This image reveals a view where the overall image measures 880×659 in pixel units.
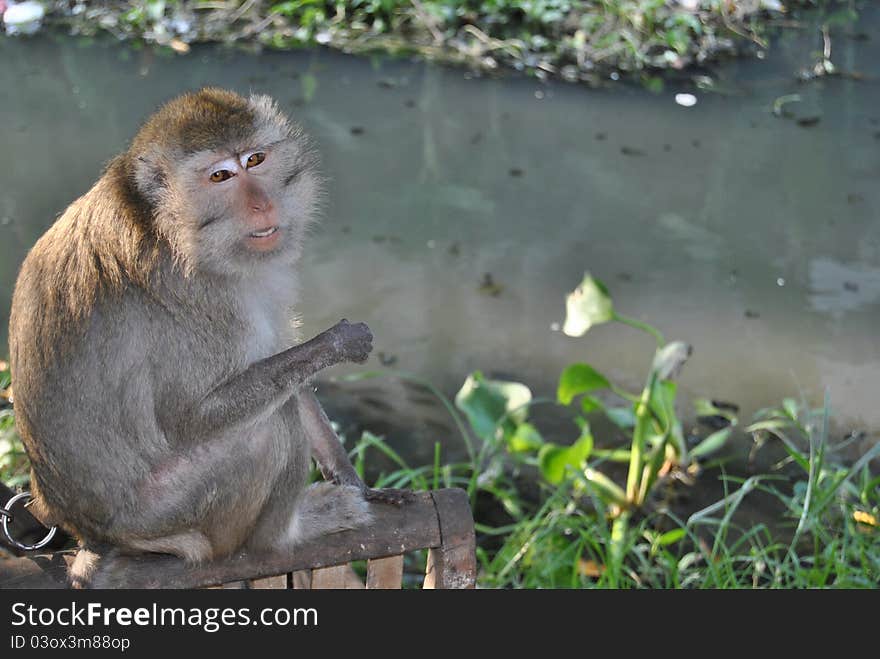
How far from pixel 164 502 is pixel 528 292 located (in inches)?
113

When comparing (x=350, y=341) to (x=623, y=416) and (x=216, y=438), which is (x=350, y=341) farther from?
(x=623, y=416)

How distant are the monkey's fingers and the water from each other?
4.84 ft

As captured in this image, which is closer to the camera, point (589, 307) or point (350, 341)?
point (350, 341)

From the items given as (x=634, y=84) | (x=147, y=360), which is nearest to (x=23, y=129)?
(x=634, y=84)

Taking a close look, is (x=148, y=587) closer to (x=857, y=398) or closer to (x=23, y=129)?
(x=857, y=398)

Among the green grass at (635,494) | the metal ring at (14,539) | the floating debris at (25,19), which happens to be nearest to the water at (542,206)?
the floating debris at (25,19)

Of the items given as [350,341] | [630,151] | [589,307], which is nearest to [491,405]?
[589,307]

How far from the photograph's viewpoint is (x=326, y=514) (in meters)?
2.50

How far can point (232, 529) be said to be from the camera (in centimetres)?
234

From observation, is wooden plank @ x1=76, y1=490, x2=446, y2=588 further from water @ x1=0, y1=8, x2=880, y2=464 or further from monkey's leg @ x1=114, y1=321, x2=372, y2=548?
water @ x1=0, y1=8, x2=880, y2=464

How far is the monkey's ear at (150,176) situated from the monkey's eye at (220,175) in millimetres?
94

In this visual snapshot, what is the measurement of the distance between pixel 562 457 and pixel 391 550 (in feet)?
3.43

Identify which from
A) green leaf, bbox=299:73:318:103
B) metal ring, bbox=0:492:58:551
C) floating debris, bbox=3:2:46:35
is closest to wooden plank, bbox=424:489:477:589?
metal ring, bbox=0:492:58:551

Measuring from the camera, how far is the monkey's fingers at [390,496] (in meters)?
2.56
